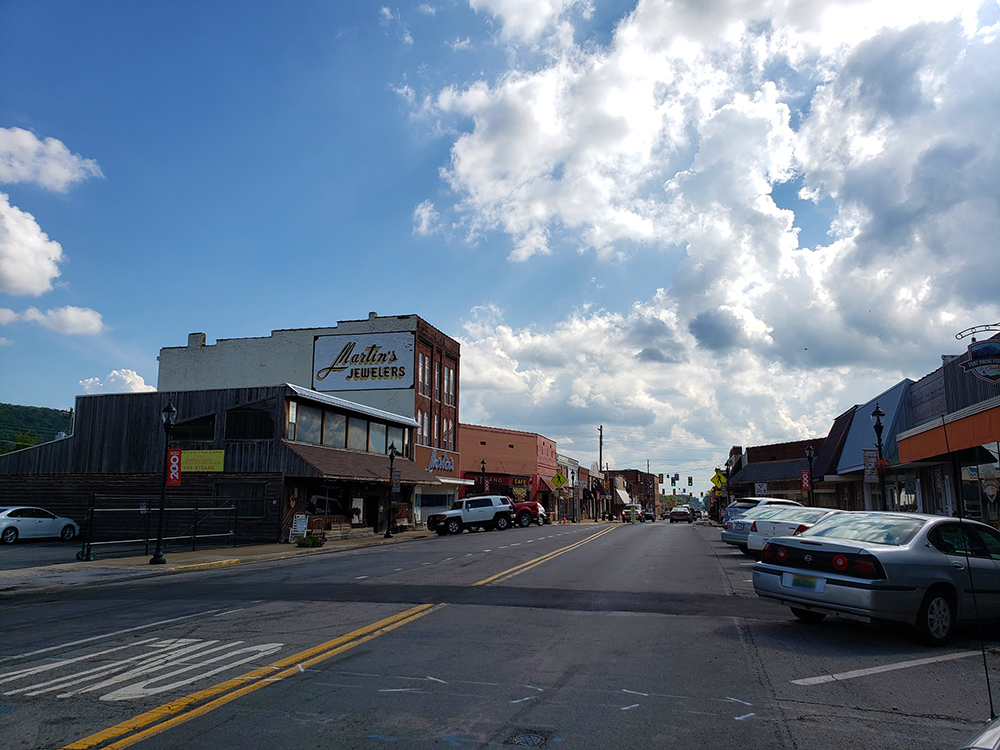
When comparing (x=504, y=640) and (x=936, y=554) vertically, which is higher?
(x=936, y=554)

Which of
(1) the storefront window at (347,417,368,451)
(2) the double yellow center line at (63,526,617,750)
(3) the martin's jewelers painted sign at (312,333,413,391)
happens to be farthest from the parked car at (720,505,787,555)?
(3) the martin's jewelers painted sign at (312,333,413,391)

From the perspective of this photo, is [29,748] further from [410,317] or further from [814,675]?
[410,317]

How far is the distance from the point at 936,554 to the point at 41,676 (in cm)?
926

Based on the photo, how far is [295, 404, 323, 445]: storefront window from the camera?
1247 inches

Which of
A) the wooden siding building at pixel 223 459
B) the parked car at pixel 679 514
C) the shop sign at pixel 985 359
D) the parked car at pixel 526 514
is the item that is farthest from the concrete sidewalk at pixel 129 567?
the parked car at pixel 679 514

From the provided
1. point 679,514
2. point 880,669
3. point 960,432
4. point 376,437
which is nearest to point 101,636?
point 880,669

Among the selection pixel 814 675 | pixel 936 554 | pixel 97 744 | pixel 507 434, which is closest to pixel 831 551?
pixel 936 554

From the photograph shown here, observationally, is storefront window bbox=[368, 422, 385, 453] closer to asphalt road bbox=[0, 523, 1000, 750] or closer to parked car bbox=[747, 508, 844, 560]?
parked car bbox=[747, 508, 844, 560]

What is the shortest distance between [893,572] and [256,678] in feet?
21.6

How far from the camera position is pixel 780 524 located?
18.2m

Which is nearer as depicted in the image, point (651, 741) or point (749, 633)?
point (651, 741)

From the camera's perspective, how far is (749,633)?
907cm

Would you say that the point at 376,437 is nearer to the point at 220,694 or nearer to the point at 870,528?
the point at 870,528

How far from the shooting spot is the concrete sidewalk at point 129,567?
15.9 meters
